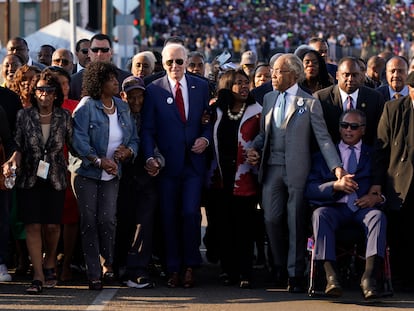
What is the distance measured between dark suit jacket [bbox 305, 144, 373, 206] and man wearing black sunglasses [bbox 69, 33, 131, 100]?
7.79 ft

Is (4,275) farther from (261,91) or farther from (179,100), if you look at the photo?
(261,91)

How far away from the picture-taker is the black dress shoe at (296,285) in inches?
485

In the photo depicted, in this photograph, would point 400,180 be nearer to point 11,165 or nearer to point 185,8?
point 11,165

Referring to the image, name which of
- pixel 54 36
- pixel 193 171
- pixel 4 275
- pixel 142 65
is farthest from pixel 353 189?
pixel 54 36

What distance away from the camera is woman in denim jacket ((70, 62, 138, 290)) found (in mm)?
12250

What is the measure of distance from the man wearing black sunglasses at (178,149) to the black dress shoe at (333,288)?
4.79ft

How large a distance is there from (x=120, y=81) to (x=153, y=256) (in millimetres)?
1833

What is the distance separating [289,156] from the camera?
1243 centimetres

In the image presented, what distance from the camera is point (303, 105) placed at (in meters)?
12.4

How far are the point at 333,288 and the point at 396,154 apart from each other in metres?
1.52

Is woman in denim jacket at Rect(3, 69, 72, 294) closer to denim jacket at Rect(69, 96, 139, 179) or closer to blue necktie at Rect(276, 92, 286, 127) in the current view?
denim jacket at Rect(69, 96, 139, 179)

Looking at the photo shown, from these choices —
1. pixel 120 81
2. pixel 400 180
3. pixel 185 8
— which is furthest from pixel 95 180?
pixel 185 8

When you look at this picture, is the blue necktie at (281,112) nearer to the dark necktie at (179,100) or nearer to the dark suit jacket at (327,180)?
the dark suit jacket at (327,180)

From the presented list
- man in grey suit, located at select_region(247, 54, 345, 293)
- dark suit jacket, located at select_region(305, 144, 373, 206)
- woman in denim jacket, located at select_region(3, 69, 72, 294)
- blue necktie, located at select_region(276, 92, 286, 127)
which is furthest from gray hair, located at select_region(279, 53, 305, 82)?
woman in denim jacket, located at select_region(3, 69, 72, 294)
